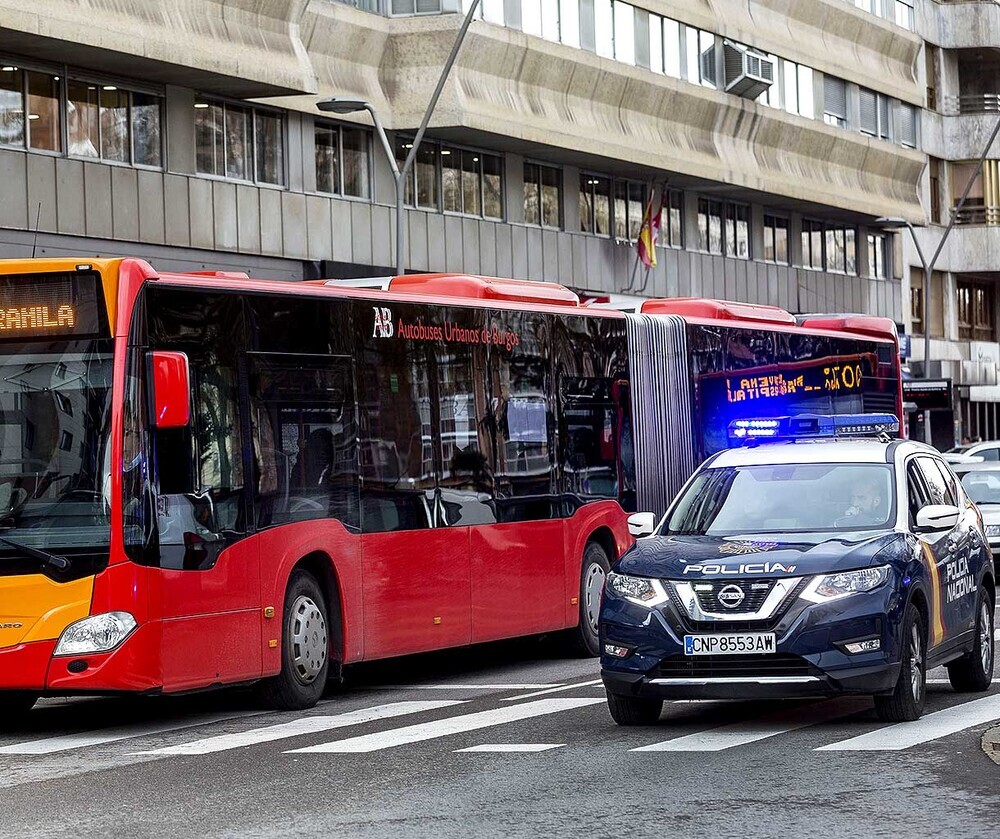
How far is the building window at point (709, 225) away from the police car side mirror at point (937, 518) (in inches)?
1443

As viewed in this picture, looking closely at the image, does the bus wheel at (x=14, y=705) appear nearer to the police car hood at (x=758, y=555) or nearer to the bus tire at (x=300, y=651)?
the bus tire at (x=300, y=651)

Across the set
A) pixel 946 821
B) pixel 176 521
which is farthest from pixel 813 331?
pixel 946 821

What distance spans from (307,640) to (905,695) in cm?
448

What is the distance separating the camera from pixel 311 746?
39.5 ft

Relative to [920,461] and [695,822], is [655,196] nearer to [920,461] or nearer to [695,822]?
[920,461]

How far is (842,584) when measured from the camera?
38.0ft

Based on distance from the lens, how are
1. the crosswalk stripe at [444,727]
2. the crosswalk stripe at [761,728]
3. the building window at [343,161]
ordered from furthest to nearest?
the building window at [343,161]
the crosswalk stripe at [444,727]
the crosswalk stripe at [761,728]

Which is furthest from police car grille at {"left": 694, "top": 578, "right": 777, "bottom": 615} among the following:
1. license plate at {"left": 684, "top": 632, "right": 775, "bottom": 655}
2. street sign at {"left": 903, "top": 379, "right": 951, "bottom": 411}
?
street sign at {"left": 903, "top": 379, "right": 951, "bottom": 411}

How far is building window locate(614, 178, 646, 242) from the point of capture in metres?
45.2

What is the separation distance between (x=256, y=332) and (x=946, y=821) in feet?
22.4

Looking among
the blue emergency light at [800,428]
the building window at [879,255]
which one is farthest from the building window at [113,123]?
the building window at [879,255]

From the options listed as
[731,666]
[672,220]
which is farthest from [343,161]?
[731,666]

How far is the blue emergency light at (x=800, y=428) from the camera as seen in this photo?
2027 centimetres

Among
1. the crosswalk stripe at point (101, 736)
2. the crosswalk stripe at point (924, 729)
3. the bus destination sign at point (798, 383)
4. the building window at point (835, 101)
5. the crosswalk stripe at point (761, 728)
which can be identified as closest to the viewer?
the crosswalk stripe at point (924, 729)
